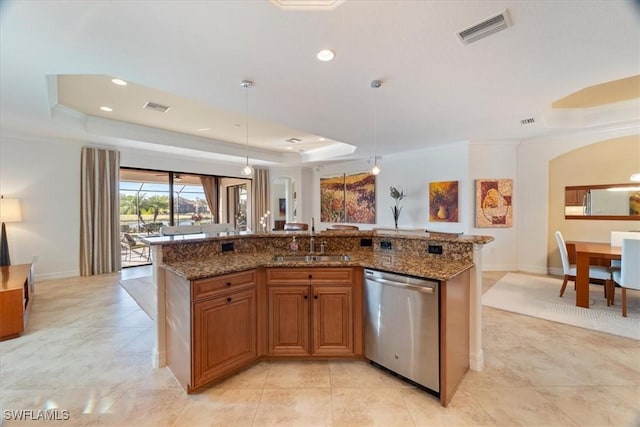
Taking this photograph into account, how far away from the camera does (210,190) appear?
7613 mm

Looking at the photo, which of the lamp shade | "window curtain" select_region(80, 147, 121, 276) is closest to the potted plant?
"window curtain" select_region(80, 147, 121, 276)

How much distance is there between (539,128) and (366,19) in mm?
4494

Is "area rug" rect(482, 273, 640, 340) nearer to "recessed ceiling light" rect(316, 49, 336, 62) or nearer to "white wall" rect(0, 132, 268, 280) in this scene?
"recessed ceiling light" rect(316, 49, 336, 62)

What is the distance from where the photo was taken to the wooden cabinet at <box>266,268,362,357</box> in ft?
7.68

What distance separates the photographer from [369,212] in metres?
7.48

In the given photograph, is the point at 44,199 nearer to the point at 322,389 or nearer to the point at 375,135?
the point at 322,389

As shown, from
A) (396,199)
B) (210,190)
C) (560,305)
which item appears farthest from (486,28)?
(210,190)

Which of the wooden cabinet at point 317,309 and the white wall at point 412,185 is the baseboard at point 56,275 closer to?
the white wall at point 412,185

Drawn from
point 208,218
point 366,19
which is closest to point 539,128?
point 366,19

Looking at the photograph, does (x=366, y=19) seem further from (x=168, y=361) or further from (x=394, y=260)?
(x=168, y=361)

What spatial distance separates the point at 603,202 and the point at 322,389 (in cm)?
621

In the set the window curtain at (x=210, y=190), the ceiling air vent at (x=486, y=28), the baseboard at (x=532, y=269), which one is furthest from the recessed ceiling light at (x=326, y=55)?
the window curtain at (x=210, y=190)

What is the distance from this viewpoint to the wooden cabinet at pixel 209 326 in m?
1.96

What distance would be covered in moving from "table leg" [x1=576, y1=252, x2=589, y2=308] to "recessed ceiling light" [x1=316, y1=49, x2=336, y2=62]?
4.16 meters
